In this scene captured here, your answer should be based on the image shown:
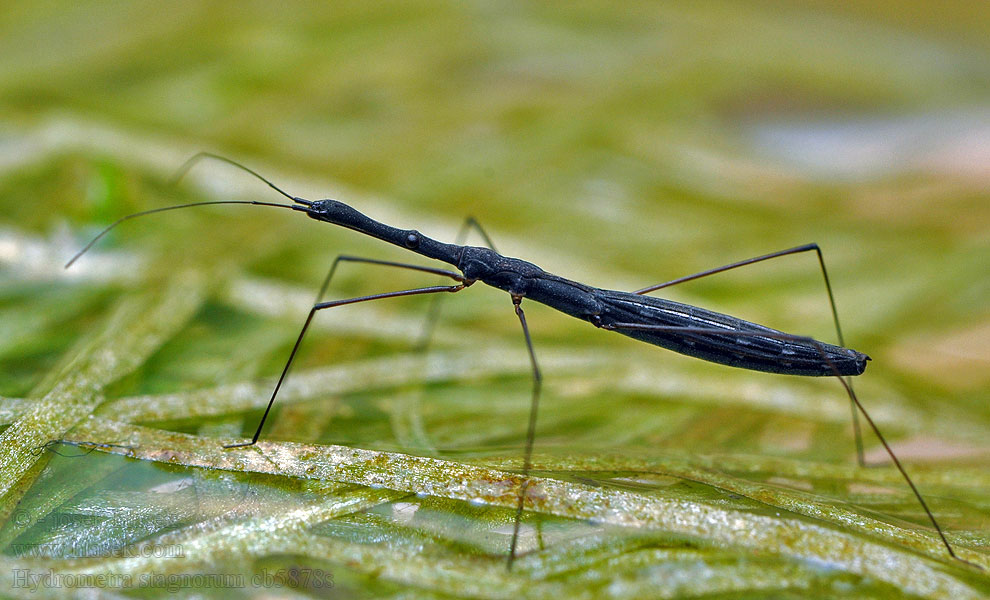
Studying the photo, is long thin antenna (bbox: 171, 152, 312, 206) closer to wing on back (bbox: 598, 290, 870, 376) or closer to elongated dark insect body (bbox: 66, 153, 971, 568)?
elongated dark insect body (bbox: 66, 153, 971, 568)

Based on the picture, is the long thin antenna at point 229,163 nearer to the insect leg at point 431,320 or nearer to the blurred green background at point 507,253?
the blurred green background at point 507,253

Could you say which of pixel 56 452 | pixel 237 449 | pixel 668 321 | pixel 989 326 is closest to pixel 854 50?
pixel 989 326

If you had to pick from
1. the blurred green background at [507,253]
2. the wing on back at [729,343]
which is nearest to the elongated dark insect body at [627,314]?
the wing on back at [729,343]

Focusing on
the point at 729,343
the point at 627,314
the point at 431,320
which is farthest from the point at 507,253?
the point at 729,343

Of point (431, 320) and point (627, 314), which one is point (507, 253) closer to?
point (431, 320)

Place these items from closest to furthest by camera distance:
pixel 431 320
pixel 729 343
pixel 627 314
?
pixel 729 343 < pixel 627 314 < pixel 431 320

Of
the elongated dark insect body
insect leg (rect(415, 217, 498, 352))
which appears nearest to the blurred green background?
insect leg (rect(415, 217, 498, 352))
